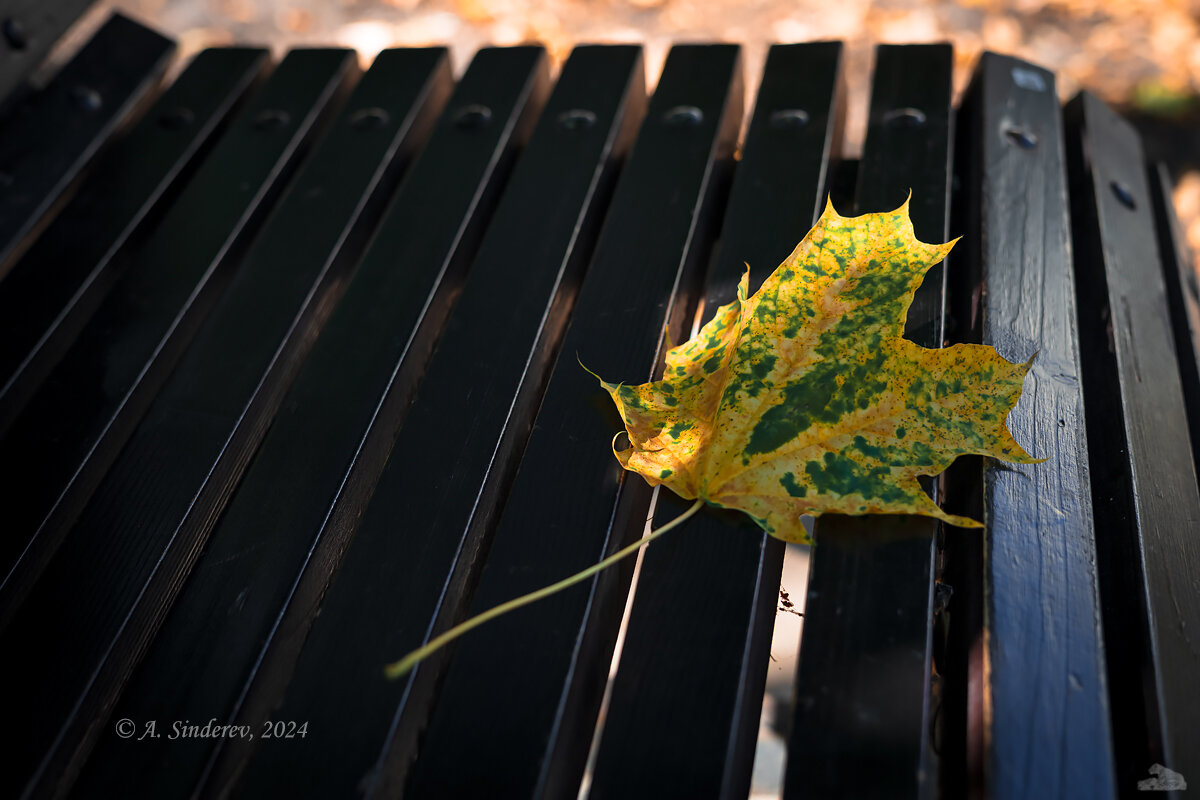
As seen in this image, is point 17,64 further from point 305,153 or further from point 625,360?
point 625,360

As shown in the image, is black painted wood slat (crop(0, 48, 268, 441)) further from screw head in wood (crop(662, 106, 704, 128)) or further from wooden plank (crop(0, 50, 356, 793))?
screw head in wood (crop(662, 106, 704, 128))

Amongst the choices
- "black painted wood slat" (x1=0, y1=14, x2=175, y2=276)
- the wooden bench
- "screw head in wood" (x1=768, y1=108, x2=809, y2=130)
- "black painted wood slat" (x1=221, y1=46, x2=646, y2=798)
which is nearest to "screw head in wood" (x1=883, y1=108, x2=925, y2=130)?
the wooden bench

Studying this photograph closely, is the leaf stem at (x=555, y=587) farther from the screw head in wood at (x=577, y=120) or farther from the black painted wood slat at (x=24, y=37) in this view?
the black painted wood slat at (x=24, y=37)

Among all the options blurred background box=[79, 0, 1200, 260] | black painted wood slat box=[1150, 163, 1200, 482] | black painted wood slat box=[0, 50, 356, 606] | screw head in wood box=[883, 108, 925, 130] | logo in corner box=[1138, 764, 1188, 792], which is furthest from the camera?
blurred background box=[79, 0, 1200, 260]

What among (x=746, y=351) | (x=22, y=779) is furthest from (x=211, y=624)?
(x=746, y=351)

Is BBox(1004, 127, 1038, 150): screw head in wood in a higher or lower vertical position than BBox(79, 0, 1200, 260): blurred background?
lower

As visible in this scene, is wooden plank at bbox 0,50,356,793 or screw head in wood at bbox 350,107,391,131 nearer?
wooden plank at bbox 0,50,356,793

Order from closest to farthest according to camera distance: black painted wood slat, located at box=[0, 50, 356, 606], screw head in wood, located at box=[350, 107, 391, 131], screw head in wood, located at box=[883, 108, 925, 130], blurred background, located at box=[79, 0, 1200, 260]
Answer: black painted wood slat, located at box=[0, 50, 356, 606]
screw head in wood, located at box=[883, 108, 925, 130]
screw head in wood, located at box=[350, 107, 391, 131]
blurred background, located at box=[79, 0, 1200, 260]

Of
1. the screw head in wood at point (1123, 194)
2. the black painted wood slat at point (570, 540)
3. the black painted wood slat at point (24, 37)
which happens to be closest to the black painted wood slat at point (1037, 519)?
the screw head in wood at point (1123, 194)

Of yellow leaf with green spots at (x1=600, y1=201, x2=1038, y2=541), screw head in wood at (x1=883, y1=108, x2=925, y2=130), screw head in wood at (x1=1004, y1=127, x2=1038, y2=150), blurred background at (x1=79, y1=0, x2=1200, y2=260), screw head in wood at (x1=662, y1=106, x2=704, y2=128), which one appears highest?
blurred background at (x1=79, y1=0, x2=1200, y2=260)
